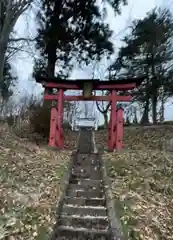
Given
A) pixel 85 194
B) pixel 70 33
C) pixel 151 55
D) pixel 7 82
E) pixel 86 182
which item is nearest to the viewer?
pixel 85 194

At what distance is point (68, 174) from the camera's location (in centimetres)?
680

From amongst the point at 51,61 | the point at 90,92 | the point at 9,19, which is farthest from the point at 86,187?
the point at 51,61

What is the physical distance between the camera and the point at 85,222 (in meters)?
5.04

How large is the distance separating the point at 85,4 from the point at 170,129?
7.34 m

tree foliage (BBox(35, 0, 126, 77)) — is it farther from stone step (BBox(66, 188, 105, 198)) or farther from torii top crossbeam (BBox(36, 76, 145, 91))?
stone step (BBox(66, 188, 105, 198))

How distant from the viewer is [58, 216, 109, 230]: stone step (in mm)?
4955

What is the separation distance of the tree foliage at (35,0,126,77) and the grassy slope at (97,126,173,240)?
25.9 ft

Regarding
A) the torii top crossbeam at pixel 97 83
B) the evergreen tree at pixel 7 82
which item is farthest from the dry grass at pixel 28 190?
the evergreen tree at pixel 7 82

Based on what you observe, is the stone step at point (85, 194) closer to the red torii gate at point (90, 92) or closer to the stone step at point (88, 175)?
the stone step at point (88, 175)

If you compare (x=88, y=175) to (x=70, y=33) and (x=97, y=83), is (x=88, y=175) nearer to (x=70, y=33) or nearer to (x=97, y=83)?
(x=97, y=83)

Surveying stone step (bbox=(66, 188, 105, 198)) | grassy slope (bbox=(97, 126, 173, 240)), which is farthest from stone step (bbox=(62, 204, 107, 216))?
stone step (bbox=(66, 188, 105, 198))

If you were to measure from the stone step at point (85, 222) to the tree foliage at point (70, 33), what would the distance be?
10392 millimetres

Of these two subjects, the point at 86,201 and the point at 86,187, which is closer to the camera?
the point at 86,201

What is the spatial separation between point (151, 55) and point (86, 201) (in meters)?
15.0
